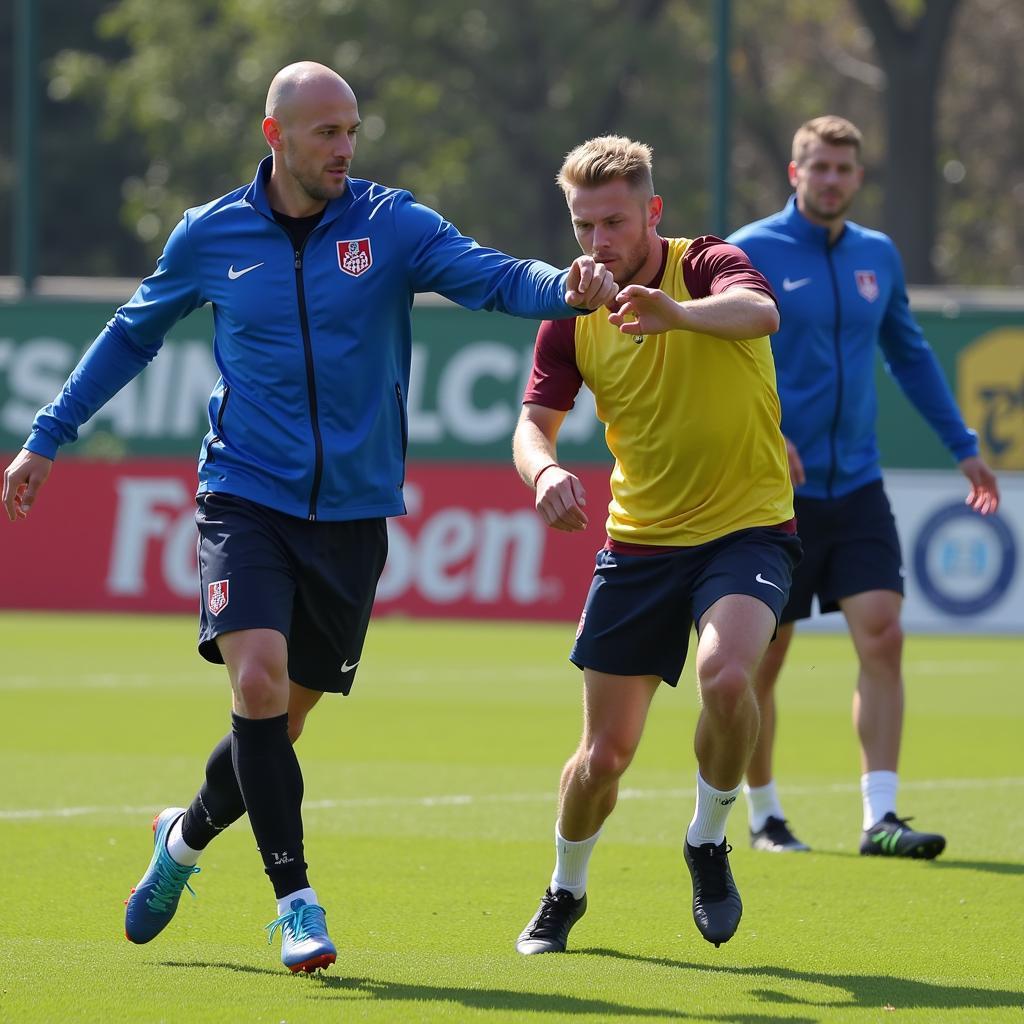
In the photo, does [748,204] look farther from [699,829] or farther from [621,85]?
[699,829]

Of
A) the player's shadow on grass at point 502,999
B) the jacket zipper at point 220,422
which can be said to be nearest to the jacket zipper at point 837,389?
the jacket zipper at point 220,422

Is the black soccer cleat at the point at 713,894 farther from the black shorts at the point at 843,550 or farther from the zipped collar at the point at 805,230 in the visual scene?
the zipped collar at the point at 805,230

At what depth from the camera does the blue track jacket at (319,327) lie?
6.29 metres

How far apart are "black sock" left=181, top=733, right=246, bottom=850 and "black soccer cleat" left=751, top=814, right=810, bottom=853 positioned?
110 inches

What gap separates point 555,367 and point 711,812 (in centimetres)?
135

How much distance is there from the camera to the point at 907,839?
839cm

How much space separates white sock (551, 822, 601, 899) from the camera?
21.7 feet

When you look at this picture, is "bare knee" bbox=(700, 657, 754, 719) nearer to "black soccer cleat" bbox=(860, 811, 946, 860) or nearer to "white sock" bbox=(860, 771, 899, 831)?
"black soccer cleat" bbox=(860, 811, 946, 860)

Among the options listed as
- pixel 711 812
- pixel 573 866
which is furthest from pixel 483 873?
pixel 711 812

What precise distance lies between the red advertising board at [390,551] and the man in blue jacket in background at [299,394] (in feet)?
38.4

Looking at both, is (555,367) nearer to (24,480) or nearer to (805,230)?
(24,480)

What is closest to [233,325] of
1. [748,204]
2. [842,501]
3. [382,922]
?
[382,922]

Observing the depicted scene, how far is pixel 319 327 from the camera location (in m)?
6.30

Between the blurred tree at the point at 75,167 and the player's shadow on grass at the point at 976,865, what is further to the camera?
the blurred tree at the point at 75,167
